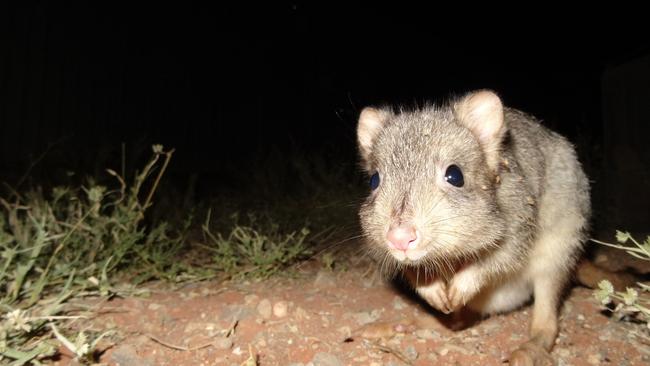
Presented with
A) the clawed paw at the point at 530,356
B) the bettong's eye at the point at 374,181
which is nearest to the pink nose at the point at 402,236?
the bettong's eye at the point at 374,181

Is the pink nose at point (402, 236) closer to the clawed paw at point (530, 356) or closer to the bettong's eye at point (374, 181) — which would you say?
the bettong's eye at point (374, 181)

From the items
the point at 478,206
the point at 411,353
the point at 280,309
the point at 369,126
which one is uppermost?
the point at 369,126

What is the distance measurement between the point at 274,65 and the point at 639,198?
817 centimetres

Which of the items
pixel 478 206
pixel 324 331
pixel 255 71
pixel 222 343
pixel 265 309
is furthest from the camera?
pixel 255 71

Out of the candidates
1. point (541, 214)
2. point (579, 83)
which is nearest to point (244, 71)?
point (579, 83)

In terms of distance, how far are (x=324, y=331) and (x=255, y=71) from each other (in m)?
9.08

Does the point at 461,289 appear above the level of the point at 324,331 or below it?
above

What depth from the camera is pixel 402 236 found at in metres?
2.38

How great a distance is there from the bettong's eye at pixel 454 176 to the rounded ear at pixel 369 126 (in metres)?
0.64

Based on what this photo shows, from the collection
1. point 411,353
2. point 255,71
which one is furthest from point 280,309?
point 255,71

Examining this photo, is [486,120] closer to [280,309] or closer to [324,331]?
[324,331]

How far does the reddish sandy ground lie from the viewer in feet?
9.33

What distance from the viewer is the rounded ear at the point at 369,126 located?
130 inches

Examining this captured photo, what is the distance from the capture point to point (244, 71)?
37.3 ft
